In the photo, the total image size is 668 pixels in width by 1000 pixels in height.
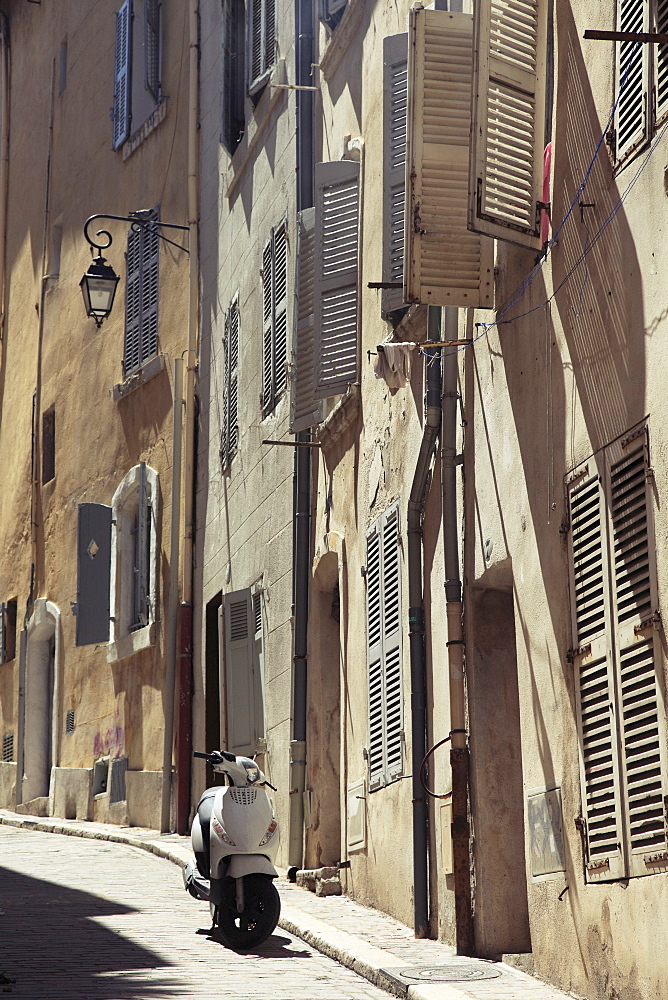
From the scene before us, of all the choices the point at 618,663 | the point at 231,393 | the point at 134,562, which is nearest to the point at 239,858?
the point at 618,663

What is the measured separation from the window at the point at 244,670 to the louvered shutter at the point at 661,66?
855 centimetres

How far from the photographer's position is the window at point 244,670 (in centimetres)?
1407

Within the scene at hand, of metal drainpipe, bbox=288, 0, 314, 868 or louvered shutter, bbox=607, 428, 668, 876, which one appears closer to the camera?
louvered shutter, bbox=607, 428, 668, 876

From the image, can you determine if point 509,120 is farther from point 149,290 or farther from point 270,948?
point 149,290

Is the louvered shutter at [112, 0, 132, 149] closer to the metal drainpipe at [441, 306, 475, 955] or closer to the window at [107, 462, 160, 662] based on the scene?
the window at [107, 462, 160, 662]

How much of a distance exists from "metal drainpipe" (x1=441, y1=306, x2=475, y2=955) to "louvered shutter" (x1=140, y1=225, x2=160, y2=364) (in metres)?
9.78

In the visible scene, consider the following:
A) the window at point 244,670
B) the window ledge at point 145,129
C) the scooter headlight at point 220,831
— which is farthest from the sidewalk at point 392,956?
the window ledge at point 145,129

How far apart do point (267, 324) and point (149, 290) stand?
4.63 meters

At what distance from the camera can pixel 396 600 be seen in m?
10.2

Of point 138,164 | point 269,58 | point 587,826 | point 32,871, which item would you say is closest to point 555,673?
point 587,826

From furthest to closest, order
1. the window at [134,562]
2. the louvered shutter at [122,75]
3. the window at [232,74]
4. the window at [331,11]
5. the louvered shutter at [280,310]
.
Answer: the louvered shutter at [122,75] < the window at [134,562] < the window at [232,74] < the louvered shutter at [280,310] < the window at [331,11]

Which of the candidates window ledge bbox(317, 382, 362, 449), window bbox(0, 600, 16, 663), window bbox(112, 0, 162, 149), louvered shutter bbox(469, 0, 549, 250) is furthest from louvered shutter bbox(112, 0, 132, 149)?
louvered shutter bbox(469, 0, 549, 250)

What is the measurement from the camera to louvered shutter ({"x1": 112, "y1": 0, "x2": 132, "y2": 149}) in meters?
19.8

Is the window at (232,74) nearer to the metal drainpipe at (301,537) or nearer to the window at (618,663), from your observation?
the metal drainpipe at (301,537)
